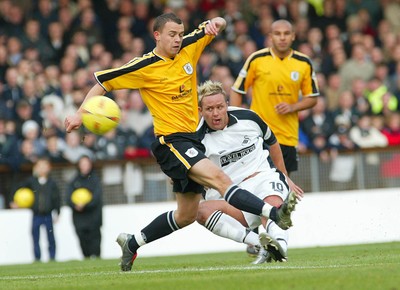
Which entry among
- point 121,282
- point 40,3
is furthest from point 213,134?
point 40,3

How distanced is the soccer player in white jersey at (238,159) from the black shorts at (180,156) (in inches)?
27.1

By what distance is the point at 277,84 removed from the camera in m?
13.0

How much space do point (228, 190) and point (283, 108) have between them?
3529 millimetres

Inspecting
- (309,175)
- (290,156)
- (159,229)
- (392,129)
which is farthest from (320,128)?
(159,229)

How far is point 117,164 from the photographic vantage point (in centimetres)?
1777

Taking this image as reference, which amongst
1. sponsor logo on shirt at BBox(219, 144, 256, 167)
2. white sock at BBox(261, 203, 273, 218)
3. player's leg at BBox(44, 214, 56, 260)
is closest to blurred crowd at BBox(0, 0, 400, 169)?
player's leg at BBox(44, 214, 56, 260)

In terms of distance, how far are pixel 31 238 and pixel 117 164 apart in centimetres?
194

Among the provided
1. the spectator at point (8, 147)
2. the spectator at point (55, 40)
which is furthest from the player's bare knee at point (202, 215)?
the spectator at point (55, 40)

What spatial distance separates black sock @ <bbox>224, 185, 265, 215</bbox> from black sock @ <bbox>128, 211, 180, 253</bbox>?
3.17 ft

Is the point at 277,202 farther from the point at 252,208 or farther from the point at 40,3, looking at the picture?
the point at 40,3

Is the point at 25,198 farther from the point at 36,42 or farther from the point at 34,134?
the point at 36,42

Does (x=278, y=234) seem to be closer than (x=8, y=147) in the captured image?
Yes

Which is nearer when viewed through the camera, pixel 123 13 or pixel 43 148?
pixel 43 148

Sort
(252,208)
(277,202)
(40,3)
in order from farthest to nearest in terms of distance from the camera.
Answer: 1. (40,3)
2. (277,202)
3. (252,208)
